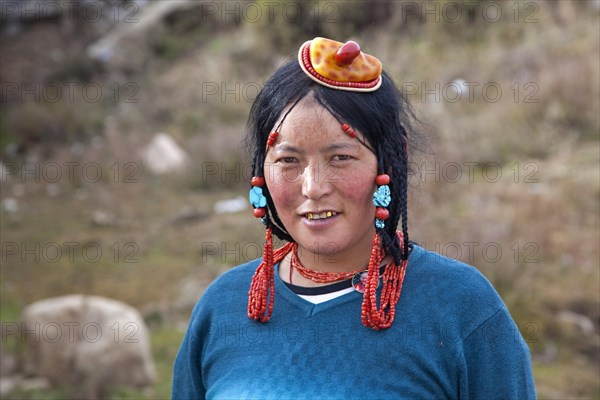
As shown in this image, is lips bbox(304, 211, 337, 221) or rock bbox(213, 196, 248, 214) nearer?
lips bbox(304, 211, 337, 221)

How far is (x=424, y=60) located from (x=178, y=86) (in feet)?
12.9

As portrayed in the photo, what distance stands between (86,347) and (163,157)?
3923mm

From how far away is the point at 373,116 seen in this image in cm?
161

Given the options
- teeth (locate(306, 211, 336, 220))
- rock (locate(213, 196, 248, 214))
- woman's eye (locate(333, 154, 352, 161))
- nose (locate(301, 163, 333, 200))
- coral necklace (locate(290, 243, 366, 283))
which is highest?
woman's eye (locate(333, 154, 352, 161))

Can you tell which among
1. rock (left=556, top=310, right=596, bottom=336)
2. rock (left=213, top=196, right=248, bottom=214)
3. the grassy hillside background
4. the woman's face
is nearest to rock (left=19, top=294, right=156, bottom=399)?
the grassy hillside background

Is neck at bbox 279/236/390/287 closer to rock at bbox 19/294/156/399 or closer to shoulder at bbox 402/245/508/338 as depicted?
shoulder at bbox 402/245/508/338

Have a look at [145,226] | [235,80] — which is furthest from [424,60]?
[145,226]

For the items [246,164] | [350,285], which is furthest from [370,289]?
[246,164]

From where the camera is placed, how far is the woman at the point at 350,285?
1.51m

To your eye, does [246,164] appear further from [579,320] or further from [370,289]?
[370,289]

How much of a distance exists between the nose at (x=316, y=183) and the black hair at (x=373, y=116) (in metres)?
0.12

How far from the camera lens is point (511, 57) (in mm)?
7328

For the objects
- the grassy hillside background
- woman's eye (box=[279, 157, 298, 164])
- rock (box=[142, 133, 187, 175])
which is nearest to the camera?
woman's eye (box=[279, 157, 298, 164])

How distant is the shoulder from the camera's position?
1.53 meters
